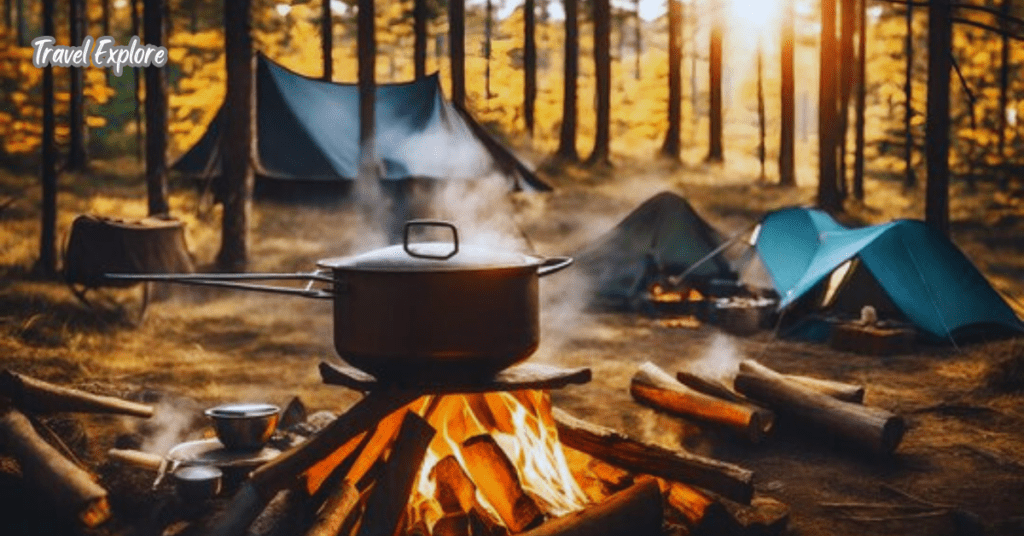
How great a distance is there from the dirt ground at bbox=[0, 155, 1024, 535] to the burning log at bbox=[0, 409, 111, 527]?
164 mm

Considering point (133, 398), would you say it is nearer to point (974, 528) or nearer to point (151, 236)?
point (151, 236)

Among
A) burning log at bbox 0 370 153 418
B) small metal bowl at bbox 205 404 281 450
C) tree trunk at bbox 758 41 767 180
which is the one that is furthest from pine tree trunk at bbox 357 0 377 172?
tree trunk at bbox 758 41 767 180

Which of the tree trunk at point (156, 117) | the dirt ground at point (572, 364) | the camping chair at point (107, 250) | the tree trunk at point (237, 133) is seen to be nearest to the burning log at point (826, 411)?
the dirt ground at point (572, 364)

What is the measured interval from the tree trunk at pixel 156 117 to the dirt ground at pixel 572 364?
138 centimetres

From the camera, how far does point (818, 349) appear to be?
8.99m

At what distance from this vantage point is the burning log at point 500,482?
3.73 metres

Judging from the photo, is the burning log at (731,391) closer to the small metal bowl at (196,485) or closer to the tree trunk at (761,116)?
the small metal bowl at (196,485)

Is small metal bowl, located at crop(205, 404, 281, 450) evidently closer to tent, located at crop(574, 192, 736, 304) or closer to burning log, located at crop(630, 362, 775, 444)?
burning log, located at crop(630, 362, 775, 444)

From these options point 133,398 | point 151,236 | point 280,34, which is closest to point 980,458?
point 133,398

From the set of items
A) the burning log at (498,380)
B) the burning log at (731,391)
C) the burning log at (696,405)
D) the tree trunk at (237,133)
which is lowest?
the burning log at (696,405)

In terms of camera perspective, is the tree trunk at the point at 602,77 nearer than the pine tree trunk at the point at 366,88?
No

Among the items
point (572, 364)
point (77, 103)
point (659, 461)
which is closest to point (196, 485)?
point (659, 461)

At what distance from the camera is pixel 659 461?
4191 millimetres

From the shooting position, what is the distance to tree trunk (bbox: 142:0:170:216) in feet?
39.5
